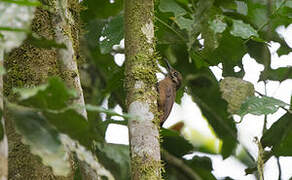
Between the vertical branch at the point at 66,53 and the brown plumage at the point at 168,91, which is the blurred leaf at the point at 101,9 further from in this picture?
the vertical branch at the point at 66,53

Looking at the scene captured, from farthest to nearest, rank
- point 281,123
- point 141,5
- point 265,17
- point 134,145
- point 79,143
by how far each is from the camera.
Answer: point 265,17, point 281,123, point 141,5, point 134,145, point 79,143

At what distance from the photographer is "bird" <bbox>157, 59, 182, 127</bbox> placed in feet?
15.7

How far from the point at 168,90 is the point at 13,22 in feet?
10.5

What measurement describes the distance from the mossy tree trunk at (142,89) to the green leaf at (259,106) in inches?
23.4

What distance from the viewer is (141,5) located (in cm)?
342

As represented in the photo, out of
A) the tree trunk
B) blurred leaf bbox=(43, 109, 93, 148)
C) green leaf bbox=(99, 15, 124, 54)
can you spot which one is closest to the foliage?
green leaf bbox=(99, 15, 124, 54)

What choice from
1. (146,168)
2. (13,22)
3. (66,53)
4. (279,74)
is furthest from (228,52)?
(13,22)

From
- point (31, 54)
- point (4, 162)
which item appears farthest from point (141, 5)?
point (4, 162)

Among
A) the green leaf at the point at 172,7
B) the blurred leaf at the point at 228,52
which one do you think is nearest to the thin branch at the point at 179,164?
the blurred leaf at the point at 228,52

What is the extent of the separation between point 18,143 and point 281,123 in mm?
2007

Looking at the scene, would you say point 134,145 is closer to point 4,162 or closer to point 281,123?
point 4,162

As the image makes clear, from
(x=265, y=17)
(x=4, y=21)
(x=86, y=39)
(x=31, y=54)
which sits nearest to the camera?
(x=4, y=21)

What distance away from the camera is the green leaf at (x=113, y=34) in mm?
3963

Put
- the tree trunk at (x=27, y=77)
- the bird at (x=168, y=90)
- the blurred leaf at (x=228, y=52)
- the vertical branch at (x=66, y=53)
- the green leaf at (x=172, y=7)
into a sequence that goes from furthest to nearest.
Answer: the bird at (x=168, y=90), the blurred leaf at (x=228, y=52), the green leaf at (x=172, y=7), the vertical branch at (x=66, y=53), the tree trunk at (x=27, y=77)
